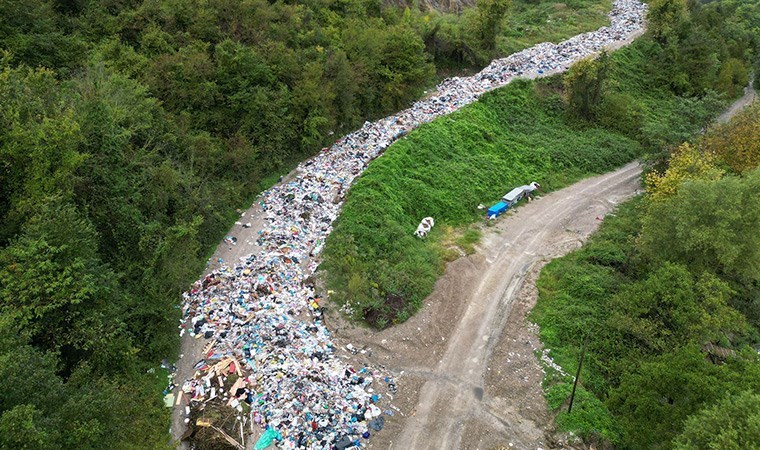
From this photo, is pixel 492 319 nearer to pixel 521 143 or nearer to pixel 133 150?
pixel 133 150

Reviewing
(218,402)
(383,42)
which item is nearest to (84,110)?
(218,402)

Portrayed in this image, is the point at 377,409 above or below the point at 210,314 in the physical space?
below

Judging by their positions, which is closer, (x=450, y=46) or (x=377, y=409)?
(x=377, y=409)

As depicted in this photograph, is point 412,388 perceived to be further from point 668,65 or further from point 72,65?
point 668,65

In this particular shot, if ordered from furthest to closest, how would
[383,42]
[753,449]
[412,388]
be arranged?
[383,42] < [412,388] < [753,449]

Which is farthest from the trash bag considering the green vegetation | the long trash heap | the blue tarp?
the blue tarp

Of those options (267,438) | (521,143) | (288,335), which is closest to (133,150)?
(288,335)

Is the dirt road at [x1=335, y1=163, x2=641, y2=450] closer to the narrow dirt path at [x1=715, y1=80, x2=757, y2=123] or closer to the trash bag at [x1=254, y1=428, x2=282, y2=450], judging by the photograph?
the trash bag at [x1=254, y1=428, x2=282, y2=450]
